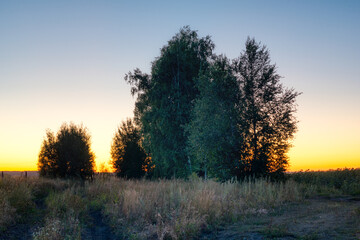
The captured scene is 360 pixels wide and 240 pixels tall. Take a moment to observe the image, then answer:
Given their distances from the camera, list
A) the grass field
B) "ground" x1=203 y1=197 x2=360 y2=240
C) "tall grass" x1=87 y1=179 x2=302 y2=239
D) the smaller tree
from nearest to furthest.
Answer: "ground" x1=203 y1=197 x2=360 y2=240 → the grass field → "tall grass" x1=87 y1=179 x2=302 y2=239 → the smaller tree

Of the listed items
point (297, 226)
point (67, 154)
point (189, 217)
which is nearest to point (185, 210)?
point (189, 217)

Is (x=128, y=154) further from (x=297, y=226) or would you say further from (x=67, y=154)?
(x=297, y=226)

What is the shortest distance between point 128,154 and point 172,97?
12.7 metres

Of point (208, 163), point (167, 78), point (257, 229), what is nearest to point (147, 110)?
point (167, 78)

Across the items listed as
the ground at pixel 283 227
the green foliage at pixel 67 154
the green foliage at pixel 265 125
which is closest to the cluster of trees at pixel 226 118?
the green foliage at pixel 265 125

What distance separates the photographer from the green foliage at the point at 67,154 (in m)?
32.6

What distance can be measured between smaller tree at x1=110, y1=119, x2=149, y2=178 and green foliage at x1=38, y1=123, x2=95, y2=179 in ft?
13.6

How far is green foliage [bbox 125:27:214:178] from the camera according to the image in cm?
2633

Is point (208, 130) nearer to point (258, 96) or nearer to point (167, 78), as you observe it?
point (258, 96)

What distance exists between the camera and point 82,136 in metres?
33.7

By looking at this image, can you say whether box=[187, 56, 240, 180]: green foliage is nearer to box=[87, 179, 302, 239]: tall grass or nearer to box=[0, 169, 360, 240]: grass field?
box=[87, 179, 302, 239]: tall grass

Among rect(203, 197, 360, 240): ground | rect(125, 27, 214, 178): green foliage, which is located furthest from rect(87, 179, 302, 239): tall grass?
rect(125, 27, 214, 178): green foliage

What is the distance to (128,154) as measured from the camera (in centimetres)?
3609

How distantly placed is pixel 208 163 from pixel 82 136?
19.1 meters
